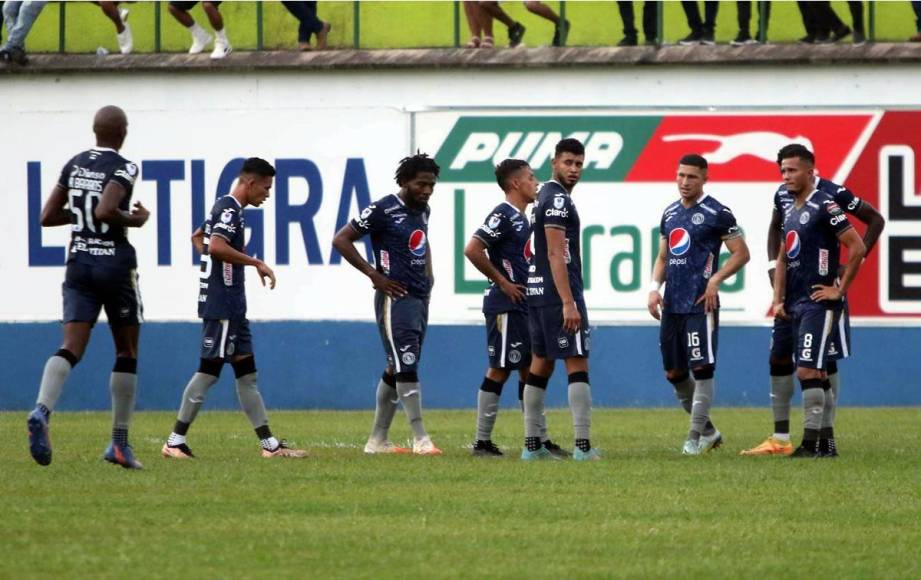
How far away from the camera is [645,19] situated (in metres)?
21.1

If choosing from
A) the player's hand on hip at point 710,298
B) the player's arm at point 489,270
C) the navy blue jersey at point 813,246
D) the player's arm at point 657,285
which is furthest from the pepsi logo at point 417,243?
the navy blue jersey at point 813,246

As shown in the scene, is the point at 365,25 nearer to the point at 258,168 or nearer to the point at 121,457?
the point at 258,168

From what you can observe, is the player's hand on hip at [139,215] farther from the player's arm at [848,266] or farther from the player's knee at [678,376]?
the player's arm at [848,266]

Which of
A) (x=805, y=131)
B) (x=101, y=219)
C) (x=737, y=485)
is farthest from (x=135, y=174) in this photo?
(x=805, y=131)

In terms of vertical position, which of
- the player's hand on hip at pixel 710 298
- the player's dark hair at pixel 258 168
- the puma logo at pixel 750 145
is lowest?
the player's hand on hip at pixel 710 298

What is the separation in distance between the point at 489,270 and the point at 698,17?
934 centimetres

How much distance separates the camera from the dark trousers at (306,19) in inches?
858

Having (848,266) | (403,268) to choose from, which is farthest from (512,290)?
(848,266)

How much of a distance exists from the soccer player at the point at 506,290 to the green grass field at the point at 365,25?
9136mm

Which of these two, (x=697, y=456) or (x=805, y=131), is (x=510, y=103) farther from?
(x=697, y=456)

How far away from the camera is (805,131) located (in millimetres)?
20094

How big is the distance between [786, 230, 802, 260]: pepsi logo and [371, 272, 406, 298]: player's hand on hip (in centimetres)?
→ 284

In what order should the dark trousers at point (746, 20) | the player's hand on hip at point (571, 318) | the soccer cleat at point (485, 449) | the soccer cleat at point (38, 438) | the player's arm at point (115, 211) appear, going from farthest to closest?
the dark trousers at point (746, 20)
the soccer cleat at point (485, 449)
the player's hand on hip at point (571, 318)
the player's arm at point (115, 211)
the soccer cleat at point (38, 438)

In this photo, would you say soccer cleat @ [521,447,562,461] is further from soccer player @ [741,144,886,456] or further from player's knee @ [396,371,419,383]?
Answer: soccer player @ [741,144,886,456]
